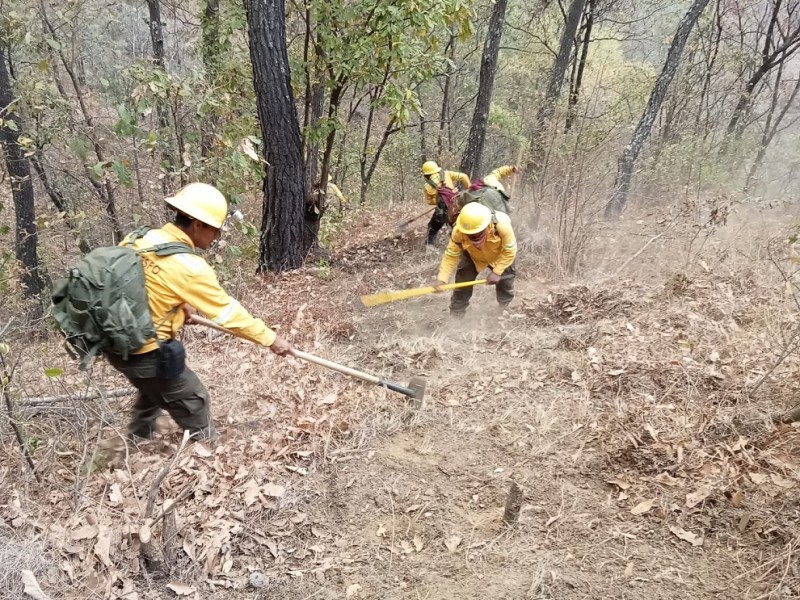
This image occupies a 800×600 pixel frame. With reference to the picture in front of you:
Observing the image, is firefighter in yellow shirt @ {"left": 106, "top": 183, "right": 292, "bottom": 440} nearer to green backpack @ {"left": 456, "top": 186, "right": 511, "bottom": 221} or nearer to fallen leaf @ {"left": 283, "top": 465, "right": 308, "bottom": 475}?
fallen leaf @ {"left": 283, "top": 465, "right": 308, "bottom": 475}

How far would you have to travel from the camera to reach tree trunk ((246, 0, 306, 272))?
637 cm

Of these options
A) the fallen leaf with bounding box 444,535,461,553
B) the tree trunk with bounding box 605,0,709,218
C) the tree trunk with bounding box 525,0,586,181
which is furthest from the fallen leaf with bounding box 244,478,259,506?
the tree trunk with bounding box 605,0,709,218

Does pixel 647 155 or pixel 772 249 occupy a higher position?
pixel 647 155

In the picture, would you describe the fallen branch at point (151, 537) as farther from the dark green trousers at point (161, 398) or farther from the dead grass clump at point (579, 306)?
the dead grass clump at point (579, 306)

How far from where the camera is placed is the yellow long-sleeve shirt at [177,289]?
3.22 meters

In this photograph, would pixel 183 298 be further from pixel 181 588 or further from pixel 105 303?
pixel 181 588

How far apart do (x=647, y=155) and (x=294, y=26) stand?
27.4 ft

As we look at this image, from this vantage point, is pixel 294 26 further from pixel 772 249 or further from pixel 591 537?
pixel 591 537

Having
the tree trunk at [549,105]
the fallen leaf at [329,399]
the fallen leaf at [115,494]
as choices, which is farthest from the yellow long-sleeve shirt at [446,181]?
the fallen leaf at [115,494]

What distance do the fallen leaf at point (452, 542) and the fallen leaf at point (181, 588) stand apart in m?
1.46

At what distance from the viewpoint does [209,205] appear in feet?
11.1

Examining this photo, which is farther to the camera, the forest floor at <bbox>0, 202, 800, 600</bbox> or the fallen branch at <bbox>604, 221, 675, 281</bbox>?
the fallen branch at <bbox>604, 221, 675, 281</bbox>

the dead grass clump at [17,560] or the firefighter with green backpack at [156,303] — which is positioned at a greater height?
the firefighter with green backpack at [156,303]

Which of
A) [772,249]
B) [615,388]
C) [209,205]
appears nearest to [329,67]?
[209,205]
